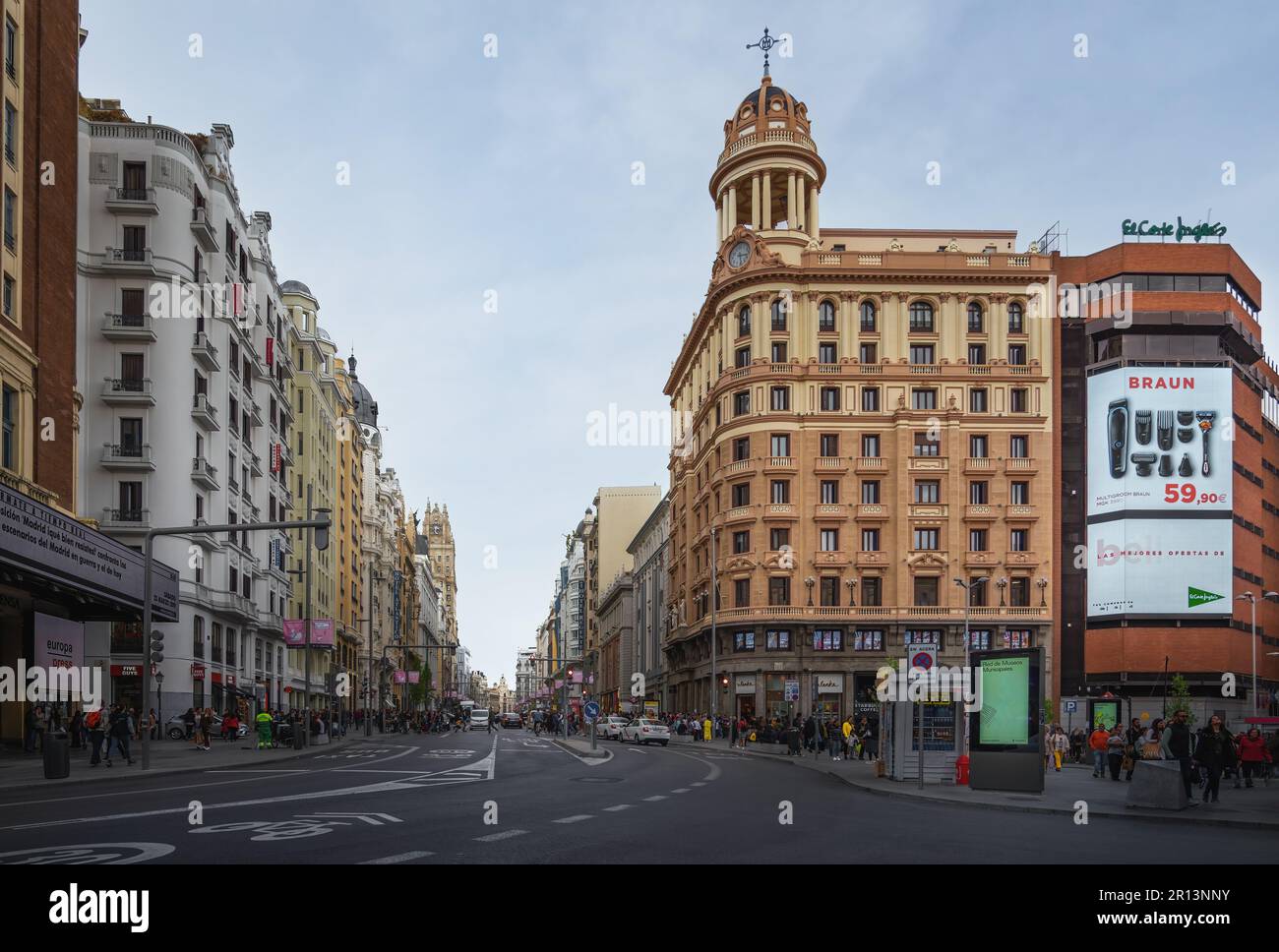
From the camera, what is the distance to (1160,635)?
7831cm

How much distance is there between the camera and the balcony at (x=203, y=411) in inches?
2132

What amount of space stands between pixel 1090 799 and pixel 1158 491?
62.6 meters

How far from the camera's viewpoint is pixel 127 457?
51438mm

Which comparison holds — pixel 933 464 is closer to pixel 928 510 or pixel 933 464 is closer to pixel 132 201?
pixel 928 510

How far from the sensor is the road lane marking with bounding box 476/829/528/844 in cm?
1272

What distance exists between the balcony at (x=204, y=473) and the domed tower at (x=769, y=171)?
3663 centimetres

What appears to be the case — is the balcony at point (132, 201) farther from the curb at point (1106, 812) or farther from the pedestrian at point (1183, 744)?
the pedestrian at point (1183, 744)

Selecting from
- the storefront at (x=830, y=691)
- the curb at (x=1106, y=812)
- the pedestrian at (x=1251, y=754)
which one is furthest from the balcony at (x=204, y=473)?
the pedestrian at (x=1251, y=754)

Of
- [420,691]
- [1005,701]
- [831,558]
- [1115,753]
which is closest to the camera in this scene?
[1005,701]

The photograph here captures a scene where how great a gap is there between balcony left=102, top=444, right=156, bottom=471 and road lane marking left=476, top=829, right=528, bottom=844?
4243 centimetres

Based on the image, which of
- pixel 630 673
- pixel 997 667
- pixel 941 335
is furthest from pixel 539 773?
pixel 630 673

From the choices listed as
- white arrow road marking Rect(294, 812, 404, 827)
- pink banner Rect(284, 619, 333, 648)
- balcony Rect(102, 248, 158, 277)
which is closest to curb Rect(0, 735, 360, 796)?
white arrow road marking Rect(294, 812, 404, 827)

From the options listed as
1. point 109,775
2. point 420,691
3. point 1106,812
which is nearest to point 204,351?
point 109,775
